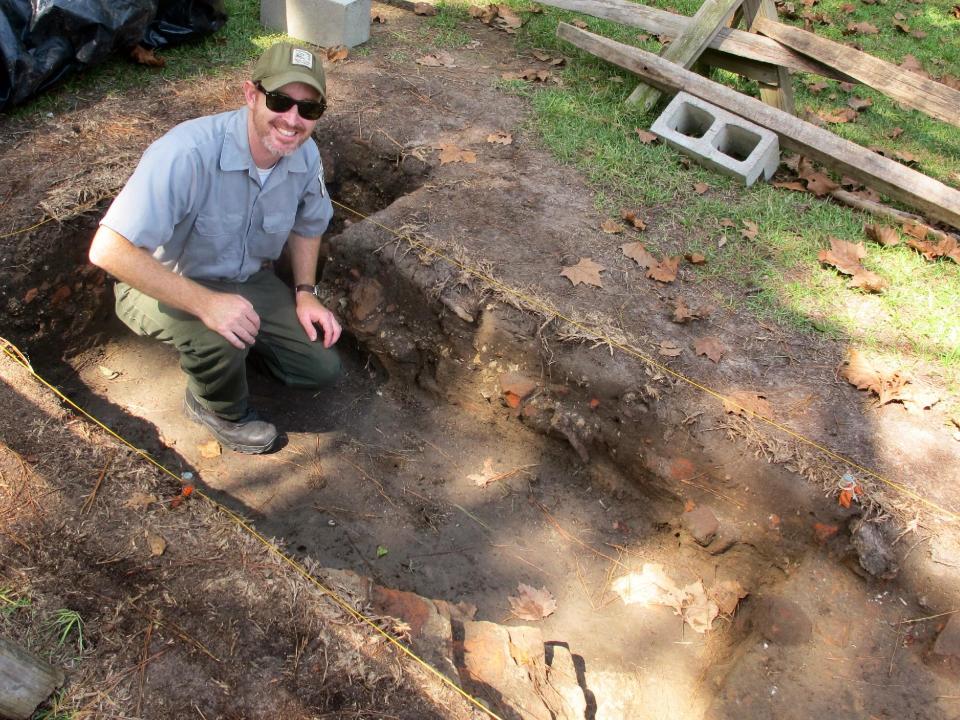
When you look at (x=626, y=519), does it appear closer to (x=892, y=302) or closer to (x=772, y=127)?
(x=892, y=302)

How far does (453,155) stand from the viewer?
4.70m

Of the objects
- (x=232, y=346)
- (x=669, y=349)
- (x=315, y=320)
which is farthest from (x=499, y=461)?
(x=232, y=346)

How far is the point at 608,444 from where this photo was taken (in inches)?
146

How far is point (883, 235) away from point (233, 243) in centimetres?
388

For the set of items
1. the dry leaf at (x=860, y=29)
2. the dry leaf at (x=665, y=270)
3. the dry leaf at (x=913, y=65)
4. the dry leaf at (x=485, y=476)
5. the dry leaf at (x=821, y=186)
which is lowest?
the dry leaf at (x=485, y=476)

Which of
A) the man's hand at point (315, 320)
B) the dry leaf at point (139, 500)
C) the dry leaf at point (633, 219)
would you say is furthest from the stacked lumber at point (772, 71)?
the dry leaf at point (139, 500)

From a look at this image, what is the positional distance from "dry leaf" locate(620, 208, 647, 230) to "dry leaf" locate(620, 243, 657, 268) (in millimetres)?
188

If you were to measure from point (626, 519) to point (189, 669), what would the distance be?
2.26m

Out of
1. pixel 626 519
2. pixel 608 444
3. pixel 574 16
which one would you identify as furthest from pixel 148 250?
pixel 574 16

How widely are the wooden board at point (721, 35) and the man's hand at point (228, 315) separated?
13.9ft

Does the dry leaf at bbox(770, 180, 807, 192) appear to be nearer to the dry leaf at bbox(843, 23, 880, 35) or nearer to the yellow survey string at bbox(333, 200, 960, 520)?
the yellow survey string at bbox(333, 200, 960, 520)

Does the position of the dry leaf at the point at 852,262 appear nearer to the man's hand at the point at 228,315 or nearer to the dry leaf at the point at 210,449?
the man's hand at the point at 228,315

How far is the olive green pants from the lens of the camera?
3344 millimetres

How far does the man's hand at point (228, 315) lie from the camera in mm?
2975
